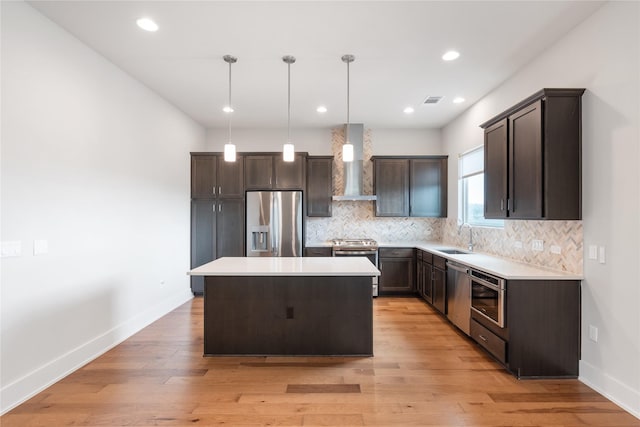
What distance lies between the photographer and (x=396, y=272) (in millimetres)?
5332

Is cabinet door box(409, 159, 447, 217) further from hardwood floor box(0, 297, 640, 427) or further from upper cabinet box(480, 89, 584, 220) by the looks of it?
hardwood floor box(0, 297, 640, 427)

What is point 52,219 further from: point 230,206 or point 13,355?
point 230,206

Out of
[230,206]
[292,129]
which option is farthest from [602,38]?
[230,206]

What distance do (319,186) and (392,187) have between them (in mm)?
1294

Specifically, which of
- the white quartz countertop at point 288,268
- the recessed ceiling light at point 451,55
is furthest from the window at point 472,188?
the white quartz countertop at point 288,268

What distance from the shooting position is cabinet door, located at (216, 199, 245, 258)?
5.31m

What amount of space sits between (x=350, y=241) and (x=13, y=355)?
14.1 ft

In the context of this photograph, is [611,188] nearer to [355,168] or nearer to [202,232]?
[355,168]

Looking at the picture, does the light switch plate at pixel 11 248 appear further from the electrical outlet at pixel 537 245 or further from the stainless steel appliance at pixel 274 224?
the electrical outlet at pixel 537 245

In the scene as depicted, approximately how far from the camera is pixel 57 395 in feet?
8.11

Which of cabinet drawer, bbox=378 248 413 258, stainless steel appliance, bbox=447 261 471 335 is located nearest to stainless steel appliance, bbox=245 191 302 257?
cabinet drawer, bbox=378 248 413 258

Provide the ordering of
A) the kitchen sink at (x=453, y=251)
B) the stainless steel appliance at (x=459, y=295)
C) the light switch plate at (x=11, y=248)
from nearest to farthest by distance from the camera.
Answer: the light switch plate at (x=11, y=248) < the stainless steel appliance at (x=459, y=295) < the kitchen sink at (x=453, y=251)

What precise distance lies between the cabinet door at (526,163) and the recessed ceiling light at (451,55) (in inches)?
32.3

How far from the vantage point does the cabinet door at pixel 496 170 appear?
3.25 m
